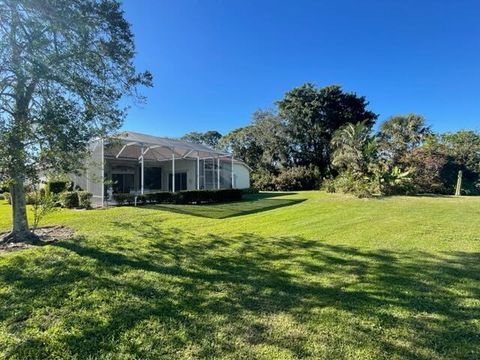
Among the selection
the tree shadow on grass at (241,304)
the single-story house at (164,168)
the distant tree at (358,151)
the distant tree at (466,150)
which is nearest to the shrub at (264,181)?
the single-story house at (164,168)

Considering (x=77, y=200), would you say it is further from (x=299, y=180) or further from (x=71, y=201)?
(x=299, y=180)

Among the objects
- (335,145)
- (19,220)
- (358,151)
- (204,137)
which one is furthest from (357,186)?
(204,137)

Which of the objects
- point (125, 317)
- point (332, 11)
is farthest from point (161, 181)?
point (125, 317)

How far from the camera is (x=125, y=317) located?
365 cm

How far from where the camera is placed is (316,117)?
34750mm

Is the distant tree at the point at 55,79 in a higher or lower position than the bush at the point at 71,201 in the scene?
higher

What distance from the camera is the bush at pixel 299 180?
32969 mm

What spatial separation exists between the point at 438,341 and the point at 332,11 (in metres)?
15.2

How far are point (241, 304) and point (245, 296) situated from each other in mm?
274

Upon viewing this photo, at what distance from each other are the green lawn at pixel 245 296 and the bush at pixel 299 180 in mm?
24715

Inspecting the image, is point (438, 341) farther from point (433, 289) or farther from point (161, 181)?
point (161, 181)

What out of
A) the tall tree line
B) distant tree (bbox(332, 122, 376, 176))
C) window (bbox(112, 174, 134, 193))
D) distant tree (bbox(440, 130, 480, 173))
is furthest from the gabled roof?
distant tree (bbox(440, 130, 480, 173))

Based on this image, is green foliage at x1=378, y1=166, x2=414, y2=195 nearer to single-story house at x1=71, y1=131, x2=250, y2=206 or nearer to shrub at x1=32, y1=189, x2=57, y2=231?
single-story house at x1=71, y1=131, x2=250, y2=206

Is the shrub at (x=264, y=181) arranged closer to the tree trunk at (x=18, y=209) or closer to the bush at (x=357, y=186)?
the bush at (x=357, y=186)
